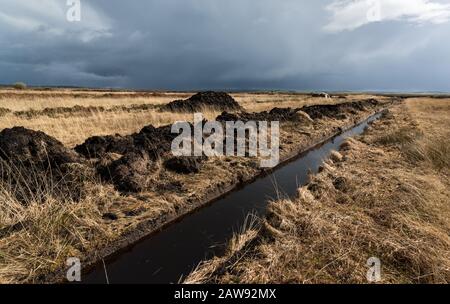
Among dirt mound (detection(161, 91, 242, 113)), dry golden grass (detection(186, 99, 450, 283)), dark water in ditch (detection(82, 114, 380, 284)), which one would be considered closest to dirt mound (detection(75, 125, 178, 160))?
dark water in ditch (detection(82, 114, 380, 284))

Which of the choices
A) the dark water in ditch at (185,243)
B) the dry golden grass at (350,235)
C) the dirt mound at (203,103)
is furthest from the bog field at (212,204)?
the dirt mound at (203,103)

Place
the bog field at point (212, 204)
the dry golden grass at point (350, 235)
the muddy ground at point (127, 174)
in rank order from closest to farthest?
1. the dry golden grass at point (350, 235)
2. the bog field at point (212, 204)
3. the muddy ground at point (127, 174)

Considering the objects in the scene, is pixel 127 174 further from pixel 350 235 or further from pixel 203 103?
pixel 203 103

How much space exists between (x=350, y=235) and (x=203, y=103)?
24501 millimetres

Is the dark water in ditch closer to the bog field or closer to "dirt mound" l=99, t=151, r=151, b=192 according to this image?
the bog field

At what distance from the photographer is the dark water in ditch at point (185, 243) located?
193 inches

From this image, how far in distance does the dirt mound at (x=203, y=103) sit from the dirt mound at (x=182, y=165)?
16822 mm

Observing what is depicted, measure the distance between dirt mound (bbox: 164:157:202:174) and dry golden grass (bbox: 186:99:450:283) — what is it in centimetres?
329

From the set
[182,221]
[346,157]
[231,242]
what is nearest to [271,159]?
[346,157]

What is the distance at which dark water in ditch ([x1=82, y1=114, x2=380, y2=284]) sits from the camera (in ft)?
16.1

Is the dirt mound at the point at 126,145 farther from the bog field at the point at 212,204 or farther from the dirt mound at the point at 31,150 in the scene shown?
the dirt mound at the point at 31,150

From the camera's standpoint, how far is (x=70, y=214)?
18.6 ft

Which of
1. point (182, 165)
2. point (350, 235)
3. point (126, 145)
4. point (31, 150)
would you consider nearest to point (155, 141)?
point (126, 145)

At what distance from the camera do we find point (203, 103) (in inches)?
1137
